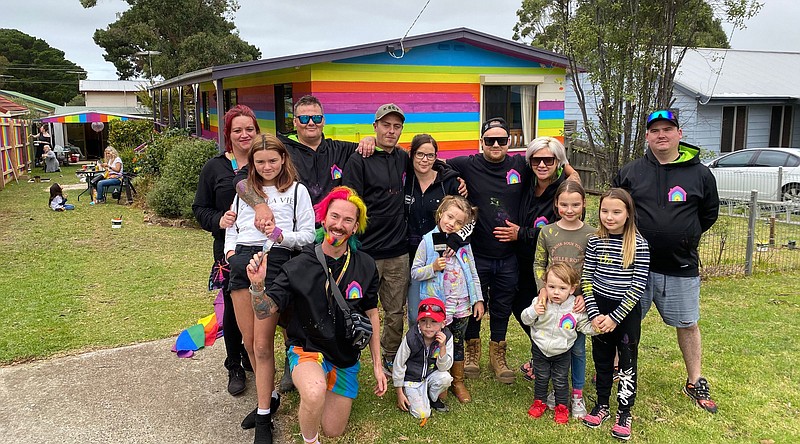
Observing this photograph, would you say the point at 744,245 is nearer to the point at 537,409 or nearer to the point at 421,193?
the point at 537,409

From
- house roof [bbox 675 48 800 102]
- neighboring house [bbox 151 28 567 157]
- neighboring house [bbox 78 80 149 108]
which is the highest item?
neighboring house [bbox 78 80 149 108]

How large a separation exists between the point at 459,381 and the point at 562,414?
70cm

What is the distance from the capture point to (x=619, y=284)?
11.3 feet

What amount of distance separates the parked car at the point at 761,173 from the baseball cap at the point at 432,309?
10.6 metres

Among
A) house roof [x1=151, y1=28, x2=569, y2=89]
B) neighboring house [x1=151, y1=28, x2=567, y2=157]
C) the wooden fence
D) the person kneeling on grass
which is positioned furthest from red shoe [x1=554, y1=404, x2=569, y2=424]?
the wooden fence

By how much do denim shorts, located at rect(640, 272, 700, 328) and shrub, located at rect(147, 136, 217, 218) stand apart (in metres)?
9.08

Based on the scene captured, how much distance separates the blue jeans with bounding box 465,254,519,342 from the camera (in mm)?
4035

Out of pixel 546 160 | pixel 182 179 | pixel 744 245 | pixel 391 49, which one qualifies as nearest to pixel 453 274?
pixel 546 160

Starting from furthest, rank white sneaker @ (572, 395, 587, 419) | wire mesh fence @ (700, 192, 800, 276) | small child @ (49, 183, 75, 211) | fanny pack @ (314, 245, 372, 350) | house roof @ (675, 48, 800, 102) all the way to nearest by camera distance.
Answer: house roof @ (675, 48, 800, 102)
small child @ (49, 183, 75, 211)
wire mesh fence @ (700, 192, 800, 276)
white sneaker @ (572, 395, 587, 419)
fanny pack @ (314, 245, 372, 350)

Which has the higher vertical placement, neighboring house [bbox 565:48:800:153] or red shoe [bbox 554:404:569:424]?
neighboring house [bbox 565:48:800:153]

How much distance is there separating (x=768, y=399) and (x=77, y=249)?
904 cm

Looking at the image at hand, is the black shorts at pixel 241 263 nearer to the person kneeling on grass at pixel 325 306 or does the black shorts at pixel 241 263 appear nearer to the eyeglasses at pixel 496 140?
the person kneeling on grass at pixel 325 306

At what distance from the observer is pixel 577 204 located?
3.56m

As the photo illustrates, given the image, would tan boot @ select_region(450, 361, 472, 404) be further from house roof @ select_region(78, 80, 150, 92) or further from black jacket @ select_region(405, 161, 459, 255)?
house roof @ select_region(78, 80, 150, 92)
